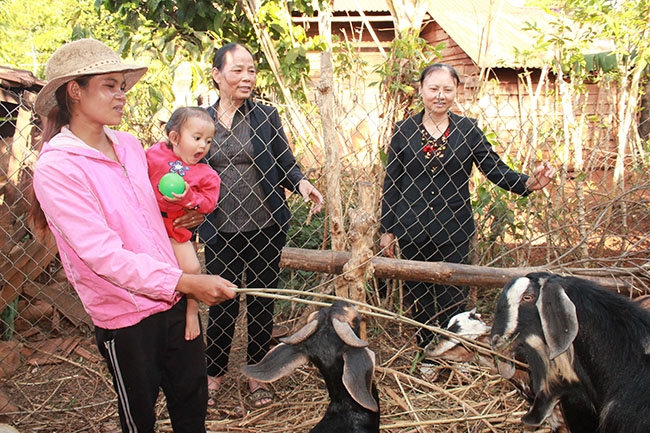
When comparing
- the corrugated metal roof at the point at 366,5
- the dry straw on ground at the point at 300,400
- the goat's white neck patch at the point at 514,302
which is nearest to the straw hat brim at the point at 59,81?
the dry straw on ground at the point at 300,400

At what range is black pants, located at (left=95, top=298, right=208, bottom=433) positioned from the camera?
2.34 metres

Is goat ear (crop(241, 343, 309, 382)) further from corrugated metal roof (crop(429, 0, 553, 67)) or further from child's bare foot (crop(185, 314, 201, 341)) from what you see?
corrugated metal roof (crop(429, 0, 553, 67))

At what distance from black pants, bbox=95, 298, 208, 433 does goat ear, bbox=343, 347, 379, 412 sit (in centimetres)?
71

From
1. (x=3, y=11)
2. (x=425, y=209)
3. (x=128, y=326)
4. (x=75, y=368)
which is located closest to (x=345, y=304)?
(x=128, y=326)

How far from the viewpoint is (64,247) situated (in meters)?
2.26

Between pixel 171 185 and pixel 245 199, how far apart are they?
3.16 feet

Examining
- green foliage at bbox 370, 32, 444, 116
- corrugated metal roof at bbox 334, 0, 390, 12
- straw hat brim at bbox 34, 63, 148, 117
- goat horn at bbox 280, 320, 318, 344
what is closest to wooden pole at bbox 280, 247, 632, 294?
goat horn at bbox 280, 320, 318, 344

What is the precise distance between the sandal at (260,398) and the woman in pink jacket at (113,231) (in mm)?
1082

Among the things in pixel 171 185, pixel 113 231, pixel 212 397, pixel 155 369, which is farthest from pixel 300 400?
pixel 113 231

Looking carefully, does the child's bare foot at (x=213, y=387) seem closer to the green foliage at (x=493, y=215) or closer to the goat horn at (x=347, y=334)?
the goat horn at (x=347, y=334)

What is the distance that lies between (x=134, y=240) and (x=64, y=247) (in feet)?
0.90

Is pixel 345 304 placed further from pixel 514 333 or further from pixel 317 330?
pixel 514 333

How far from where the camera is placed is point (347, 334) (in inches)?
99.6

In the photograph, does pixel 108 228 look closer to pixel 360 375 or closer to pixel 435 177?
pixel 360 375
